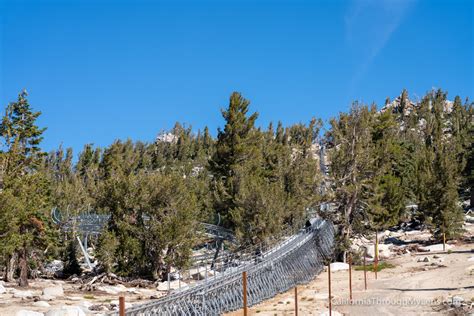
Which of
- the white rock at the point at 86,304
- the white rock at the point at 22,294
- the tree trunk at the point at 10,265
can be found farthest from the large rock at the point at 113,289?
the tree trunk at the point at 10,265

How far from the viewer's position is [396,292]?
25.7m

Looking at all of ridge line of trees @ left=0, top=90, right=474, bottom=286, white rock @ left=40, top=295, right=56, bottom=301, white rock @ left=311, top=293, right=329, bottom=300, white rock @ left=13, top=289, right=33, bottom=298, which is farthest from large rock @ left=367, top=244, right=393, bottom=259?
white rock @ left=13, top=289, right=33, bottom=298

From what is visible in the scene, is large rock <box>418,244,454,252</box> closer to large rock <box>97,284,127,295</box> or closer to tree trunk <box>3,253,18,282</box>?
large rock <box>97,284,127,295</box>

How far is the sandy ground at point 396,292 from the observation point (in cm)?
2189

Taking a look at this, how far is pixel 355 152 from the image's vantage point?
40000 mm

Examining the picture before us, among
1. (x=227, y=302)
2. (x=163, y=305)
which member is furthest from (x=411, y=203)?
(x=163, y=305)

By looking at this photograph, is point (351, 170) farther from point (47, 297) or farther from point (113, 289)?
point (47, 297)

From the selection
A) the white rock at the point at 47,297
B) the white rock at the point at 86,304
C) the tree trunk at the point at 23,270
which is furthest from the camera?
the tree trunk at the point at 23,270

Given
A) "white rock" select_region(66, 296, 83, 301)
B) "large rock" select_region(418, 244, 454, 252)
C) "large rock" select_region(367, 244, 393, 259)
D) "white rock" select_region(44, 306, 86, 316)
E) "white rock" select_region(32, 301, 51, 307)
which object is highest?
"large rock" select_region(418, 244, 454, 252)

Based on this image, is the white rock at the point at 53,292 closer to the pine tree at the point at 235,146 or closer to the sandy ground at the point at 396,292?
the sandy ground at the point at 396,292

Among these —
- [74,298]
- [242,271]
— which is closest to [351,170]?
[242,271]

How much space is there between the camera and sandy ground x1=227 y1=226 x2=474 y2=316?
21891mm

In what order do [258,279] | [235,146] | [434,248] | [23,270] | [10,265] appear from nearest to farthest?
[258,279]
[23,270]
[10,265]
[434,248]
[235,146]

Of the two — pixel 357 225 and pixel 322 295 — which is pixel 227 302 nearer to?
pixel 322 295
